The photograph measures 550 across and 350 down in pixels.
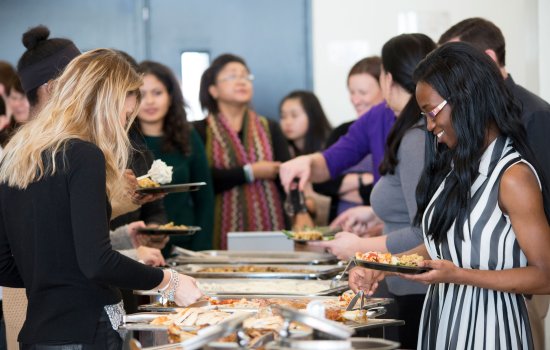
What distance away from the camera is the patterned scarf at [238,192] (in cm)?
416

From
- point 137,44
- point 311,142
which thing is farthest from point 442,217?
point 137,44

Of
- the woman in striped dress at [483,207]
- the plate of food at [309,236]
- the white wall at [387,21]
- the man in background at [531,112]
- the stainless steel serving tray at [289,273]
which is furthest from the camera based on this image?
the white wall at [387,21]

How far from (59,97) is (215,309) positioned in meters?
0.64

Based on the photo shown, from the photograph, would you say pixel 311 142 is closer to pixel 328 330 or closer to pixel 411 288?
pixel 411 288

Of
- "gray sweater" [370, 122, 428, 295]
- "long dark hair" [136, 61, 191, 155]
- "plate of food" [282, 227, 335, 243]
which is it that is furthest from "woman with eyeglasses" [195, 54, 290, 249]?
"gray sweater" [370, 122, 428, 295]

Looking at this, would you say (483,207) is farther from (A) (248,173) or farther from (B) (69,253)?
(A) (248,173)

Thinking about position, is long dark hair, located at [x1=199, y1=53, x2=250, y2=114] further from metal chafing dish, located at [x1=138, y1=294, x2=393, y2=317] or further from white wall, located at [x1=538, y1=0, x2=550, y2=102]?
metal chafing dish, located at [x1=138, y1=294, x2=393, y2=317]

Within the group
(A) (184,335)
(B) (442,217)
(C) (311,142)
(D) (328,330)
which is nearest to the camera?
(D) (328,330)

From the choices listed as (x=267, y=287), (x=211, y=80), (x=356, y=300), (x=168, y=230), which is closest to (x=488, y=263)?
(x=356, y=300)

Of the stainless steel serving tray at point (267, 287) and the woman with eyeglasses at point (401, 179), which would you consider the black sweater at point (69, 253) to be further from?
the woman with eyeglasses at point (401, 179)

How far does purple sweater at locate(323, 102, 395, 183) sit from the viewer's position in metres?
3.45

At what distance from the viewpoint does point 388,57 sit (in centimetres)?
277

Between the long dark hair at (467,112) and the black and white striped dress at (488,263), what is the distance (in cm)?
2

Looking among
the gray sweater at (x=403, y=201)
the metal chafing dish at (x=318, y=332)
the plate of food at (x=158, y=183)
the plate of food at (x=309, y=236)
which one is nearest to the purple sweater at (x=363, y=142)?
the plate of food at (x=309, y=236)
